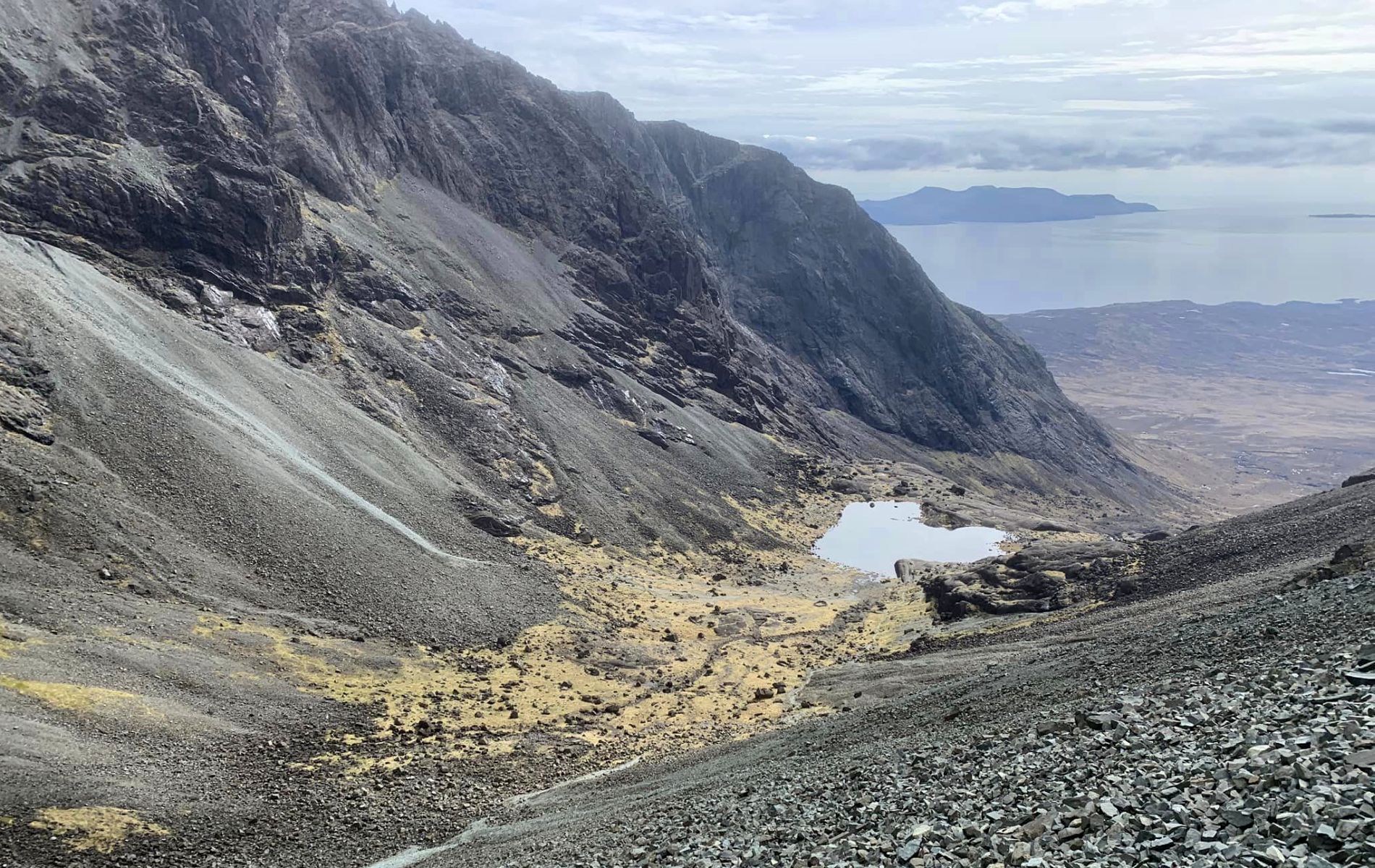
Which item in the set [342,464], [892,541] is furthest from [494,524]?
[892,541]

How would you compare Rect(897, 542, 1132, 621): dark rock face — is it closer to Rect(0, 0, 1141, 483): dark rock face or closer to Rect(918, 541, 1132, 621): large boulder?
Rect(918, 541, 1132, 621): large boulder

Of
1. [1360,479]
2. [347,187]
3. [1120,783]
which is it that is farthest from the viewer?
[347,187]

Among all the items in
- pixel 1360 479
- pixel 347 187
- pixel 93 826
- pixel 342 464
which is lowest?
pixel 93 826

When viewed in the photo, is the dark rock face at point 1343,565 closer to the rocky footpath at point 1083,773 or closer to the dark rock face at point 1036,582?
the rocky footpath at point 1083,773

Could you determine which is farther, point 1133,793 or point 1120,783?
point 1120,783

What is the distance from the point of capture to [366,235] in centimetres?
10831

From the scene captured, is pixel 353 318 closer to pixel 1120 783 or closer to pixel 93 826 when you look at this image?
pixel 93 826

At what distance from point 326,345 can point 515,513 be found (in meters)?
24.4

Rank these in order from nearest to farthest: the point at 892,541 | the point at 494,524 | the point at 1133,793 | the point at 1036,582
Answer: the point at 1133,793, the point at 1036,582, the point at 494,524, the point at 892,541

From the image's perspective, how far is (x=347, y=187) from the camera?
113m

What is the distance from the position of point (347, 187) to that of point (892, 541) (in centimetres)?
7955

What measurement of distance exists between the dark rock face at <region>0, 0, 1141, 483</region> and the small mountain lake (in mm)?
25710

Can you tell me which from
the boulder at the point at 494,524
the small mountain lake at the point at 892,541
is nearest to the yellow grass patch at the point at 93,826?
the boulder at the point at 494,524

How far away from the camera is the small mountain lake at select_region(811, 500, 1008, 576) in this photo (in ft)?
332
